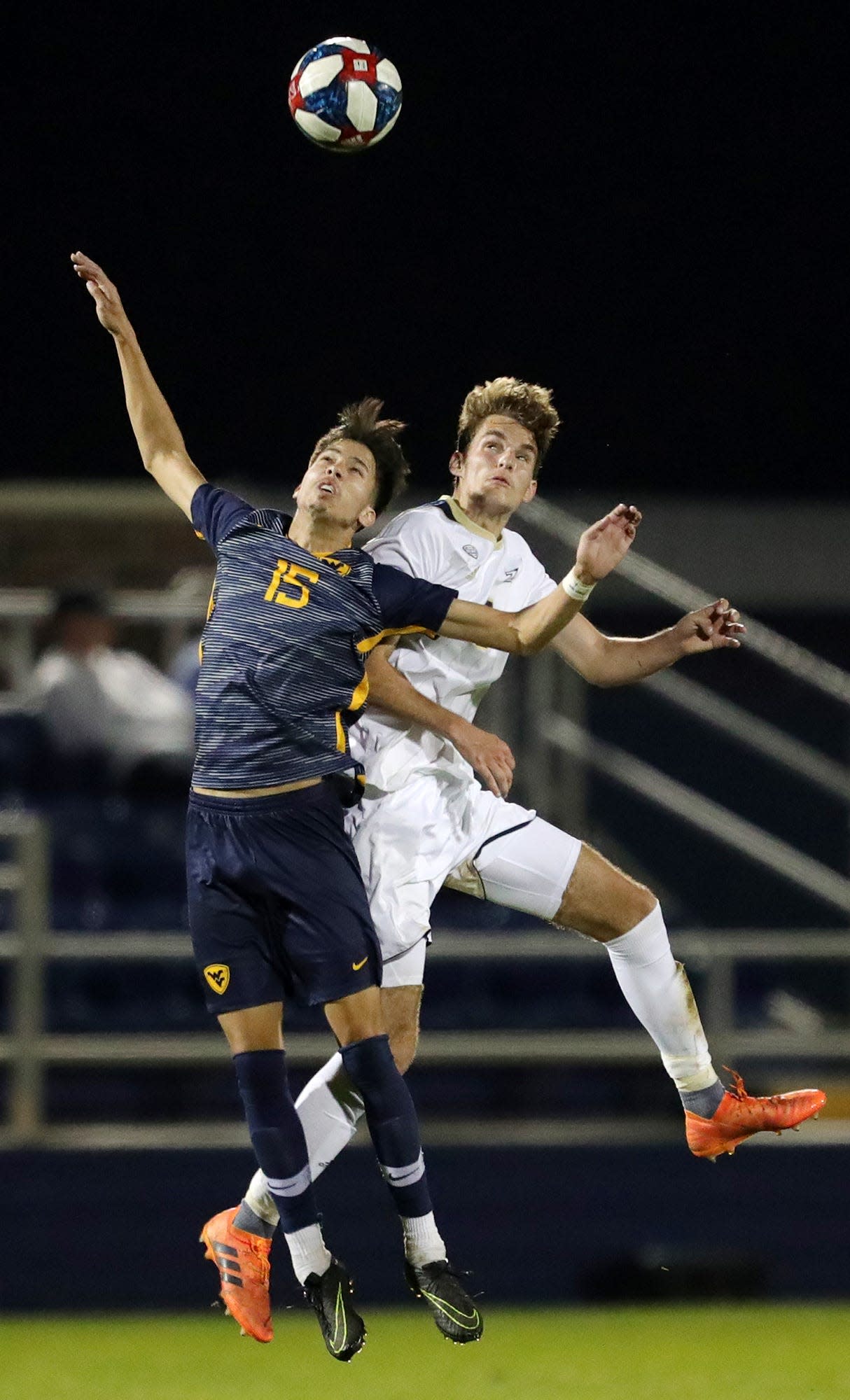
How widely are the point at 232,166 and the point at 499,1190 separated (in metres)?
6.30

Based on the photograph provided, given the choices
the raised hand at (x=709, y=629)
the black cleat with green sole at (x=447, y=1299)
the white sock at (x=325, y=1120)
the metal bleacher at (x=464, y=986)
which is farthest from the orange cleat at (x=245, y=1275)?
the metal bleacher at (x=464, y=986)

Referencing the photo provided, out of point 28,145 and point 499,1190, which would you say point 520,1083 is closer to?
point 499,1190

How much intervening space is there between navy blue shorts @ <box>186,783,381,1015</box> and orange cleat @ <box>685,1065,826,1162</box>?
2.85 ft

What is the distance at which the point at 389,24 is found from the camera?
995cm

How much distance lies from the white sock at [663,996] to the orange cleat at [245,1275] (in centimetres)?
92

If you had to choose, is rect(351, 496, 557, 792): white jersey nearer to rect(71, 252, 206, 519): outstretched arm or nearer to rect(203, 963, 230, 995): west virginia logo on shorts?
rect(71, 252, 206, 519): outstretched arm

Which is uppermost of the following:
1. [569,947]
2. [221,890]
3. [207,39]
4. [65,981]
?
[207,39]

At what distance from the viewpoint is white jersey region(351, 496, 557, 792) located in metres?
3.98

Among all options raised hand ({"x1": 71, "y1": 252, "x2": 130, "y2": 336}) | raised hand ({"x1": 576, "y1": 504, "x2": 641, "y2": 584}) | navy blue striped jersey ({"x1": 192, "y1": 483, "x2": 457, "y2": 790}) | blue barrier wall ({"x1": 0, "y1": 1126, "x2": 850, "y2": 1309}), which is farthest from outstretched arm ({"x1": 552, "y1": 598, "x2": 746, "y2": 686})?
blue barrier wall ({"x1": 0, "y1": 1126, "x2": 850, "y2": 1309})

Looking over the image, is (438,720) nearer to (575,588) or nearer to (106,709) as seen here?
(575,588)

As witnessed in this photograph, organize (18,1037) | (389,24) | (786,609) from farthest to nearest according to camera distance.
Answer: (786,609) < (389,24) < (18,1037)

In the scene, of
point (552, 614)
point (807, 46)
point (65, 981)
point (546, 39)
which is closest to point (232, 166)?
point (546, 39)

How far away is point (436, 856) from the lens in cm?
395

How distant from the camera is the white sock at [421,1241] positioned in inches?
147
